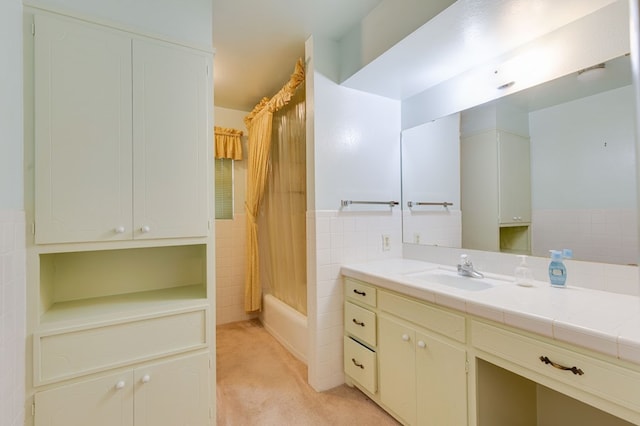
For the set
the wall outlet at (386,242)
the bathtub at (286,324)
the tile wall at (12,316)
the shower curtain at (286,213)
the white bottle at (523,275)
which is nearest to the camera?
the tile wall at (12,316)

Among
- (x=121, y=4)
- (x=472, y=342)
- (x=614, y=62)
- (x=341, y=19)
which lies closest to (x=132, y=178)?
(x=121, y=4)

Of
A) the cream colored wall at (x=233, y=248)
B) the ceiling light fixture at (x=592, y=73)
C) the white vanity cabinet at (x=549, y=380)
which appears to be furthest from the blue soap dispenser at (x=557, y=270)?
the cream colored wall at (x=233, y=248)

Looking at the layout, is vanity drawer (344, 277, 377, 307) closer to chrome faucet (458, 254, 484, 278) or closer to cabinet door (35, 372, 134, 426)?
chrome faucet (458, 254, 484, 278)

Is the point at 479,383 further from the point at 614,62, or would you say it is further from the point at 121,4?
the point at 121,4

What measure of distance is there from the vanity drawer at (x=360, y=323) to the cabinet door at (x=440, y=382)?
35cm

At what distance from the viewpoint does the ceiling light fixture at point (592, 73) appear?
144cm

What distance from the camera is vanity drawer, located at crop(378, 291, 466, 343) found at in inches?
54.6

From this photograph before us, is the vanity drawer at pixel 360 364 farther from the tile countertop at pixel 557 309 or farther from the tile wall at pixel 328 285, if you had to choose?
the tile countertop at pixel 557 309

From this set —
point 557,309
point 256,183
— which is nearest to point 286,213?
point 256,183

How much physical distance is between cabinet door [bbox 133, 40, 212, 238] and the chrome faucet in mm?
1554

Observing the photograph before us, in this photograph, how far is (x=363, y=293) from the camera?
196 centimetres

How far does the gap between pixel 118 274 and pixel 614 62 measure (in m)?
2.78

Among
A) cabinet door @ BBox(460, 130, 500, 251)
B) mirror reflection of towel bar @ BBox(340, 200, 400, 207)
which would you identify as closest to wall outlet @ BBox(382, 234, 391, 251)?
mirror reflection of towel bar @ BBox(340, 200, 400, 207)

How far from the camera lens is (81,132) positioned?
138 cm
